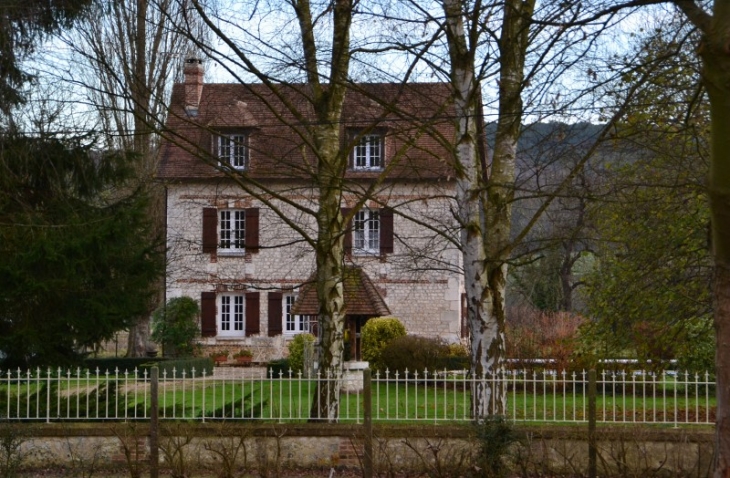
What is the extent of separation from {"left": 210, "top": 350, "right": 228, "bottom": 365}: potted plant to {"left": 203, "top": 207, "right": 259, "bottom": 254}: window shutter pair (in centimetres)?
332

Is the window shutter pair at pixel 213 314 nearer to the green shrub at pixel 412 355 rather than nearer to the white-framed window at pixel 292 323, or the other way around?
the white-framed window at pixel 292 323

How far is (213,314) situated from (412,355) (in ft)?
30.5

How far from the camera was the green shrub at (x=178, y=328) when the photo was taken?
1273 inches

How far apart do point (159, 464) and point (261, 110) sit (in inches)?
532

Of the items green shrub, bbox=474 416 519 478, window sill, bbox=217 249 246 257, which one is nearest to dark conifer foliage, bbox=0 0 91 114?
green shrub, bbox=474 416 519 478

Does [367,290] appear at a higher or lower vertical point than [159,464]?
higher

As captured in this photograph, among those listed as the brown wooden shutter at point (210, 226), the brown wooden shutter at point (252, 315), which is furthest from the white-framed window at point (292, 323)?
the brown wooden shutter at point (210, 226)

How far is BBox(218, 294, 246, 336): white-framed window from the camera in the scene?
33375 mm

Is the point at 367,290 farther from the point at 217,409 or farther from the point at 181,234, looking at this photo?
the point at 217,409

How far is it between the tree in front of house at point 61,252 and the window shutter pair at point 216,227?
12.1 m

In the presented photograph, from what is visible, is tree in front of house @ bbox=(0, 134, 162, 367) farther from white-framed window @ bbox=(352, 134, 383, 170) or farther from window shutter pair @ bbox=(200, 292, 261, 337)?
window shutter pair @ bbox=(200, 292, 261, 337)

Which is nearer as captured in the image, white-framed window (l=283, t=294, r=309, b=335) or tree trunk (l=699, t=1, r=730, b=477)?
tree trunk (l=699, t=1, r=730, b=477)

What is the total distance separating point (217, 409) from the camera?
13445 mm

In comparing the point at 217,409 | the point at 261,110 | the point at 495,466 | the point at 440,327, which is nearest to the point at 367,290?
the point at 440,327
